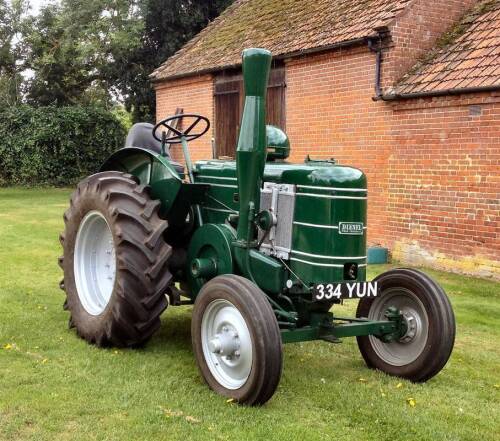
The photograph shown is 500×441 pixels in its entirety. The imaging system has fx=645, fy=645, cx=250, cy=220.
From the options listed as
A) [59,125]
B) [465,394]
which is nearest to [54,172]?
[59,125]

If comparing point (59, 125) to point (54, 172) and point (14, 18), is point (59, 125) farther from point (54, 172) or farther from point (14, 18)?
point (14, 18)

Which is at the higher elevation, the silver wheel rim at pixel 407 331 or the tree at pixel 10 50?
the tree at pixel 10 50

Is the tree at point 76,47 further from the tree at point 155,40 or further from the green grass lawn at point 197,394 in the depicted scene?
the green grass lawn at point 197,394

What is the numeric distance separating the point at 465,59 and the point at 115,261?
5.90m

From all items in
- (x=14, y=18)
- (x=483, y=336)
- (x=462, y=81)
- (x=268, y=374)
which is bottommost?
(x=483, y=336)

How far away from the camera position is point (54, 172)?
814 inches

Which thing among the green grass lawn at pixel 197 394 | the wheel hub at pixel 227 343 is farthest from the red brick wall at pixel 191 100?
the wheel hub at pixel 227 343

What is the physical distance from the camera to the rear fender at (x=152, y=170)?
16.0 ft

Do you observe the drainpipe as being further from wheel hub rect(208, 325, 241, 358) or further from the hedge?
the hedge

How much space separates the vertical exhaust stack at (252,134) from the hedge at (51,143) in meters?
17.3

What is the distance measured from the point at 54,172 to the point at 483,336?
17.3 meters

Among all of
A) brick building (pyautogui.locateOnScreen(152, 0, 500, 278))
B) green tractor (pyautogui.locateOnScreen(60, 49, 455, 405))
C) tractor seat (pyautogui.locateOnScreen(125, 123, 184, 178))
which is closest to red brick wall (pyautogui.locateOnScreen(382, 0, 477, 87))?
brick building (pyautogui.locateOnScreen(152, 0, 500, 278))

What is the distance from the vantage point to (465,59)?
852cm

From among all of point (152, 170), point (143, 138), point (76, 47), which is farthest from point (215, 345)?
point (76, 47)
